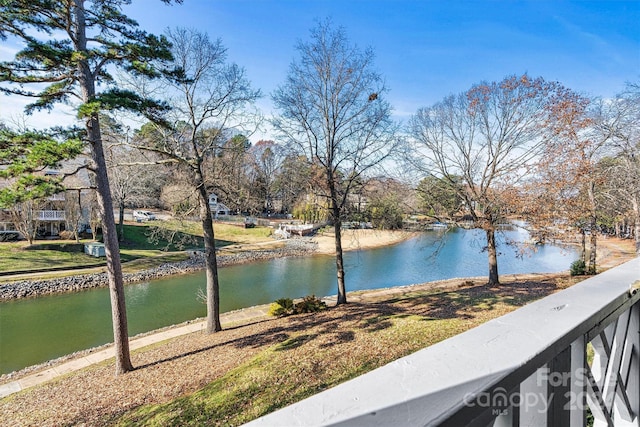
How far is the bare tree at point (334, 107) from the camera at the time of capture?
388 inches

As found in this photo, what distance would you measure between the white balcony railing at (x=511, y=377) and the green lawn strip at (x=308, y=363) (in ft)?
12.8

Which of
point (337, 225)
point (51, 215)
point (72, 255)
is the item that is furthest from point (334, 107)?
point (51, 215)

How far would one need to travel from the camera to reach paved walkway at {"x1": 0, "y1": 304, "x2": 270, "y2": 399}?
6934 mm

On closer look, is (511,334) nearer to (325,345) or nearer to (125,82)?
(325,345)

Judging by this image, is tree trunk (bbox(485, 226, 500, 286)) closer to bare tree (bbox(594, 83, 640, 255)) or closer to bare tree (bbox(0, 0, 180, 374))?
bare tree (bbox(594, 83, 640, 255))

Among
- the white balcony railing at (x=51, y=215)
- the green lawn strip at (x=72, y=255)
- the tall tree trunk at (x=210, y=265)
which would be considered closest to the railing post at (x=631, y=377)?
the tall tree trunk at (x=210, y=265)

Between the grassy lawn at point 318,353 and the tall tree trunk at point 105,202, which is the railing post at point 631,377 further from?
the tall tree trunk at point 105,202

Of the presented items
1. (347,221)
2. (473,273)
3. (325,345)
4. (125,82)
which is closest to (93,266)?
(125,82)

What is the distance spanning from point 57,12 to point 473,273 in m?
19.7

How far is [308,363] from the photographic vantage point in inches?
206

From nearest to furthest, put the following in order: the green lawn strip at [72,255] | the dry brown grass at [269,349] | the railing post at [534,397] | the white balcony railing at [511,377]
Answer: the white balcony railing at [511,377] → the railing post at [534,397] → the dry brown grass at [269,349] → the green lawn strip at [72,255]

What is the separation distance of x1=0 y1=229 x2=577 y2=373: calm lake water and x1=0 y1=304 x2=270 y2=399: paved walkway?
144 cm

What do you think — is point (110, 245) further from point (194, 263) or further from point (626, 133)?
point (626, 133)

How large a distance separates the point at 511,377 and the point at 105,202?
749cm
